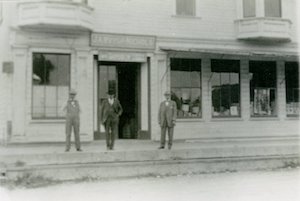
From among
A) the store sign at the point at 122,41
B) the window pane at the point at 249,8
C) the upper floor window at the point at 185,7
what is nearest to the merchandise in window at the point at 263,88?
the window pane at the point at 249,8

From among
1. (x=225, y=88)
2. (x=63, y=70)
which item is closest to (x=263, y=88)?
(x=225, y=88)

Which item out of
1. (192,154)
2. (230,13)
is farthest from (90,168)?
(230,13)

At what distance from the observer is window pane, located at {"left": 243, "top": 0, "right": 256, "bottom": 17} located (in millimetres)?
19281

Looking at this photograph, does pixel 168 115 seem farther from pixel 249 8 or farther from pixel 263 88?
pixel 249 8

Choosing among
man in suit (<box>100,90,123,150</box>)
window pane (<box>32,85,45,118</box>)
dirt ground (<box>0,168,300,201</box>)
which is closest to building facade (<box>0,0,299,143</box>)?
window pane (<box>32,85,45,118</box>)

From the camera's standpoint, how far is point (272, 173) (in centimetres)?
1337

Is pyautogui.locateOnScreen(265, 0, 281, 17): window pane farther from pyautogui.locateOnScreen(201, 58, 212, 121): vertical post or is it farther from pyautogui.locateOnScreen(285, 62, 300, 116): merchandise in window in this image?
pyautogui.locateOnScreen(201, 58, 212, 121): vertical post

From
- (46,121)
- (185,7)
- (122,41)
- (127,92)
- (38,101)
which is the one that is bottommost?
(46,121)

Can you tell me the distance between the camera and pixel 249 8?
63.4 feet

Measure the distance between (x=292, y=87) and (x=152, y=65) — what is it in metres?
6.38

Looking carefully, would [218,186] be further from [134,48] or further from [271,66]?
[271,66]

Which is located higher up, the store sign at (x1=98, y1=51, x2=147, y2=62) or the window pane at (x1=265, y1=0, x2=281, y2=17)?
the window pane at (x1=265, y1=0, x2=281, y2=17)

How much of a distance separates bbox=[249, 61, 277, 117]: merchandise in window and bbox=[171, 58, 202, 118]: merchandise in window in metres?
2.39

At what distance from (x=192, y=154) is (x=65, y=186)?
3968mm
